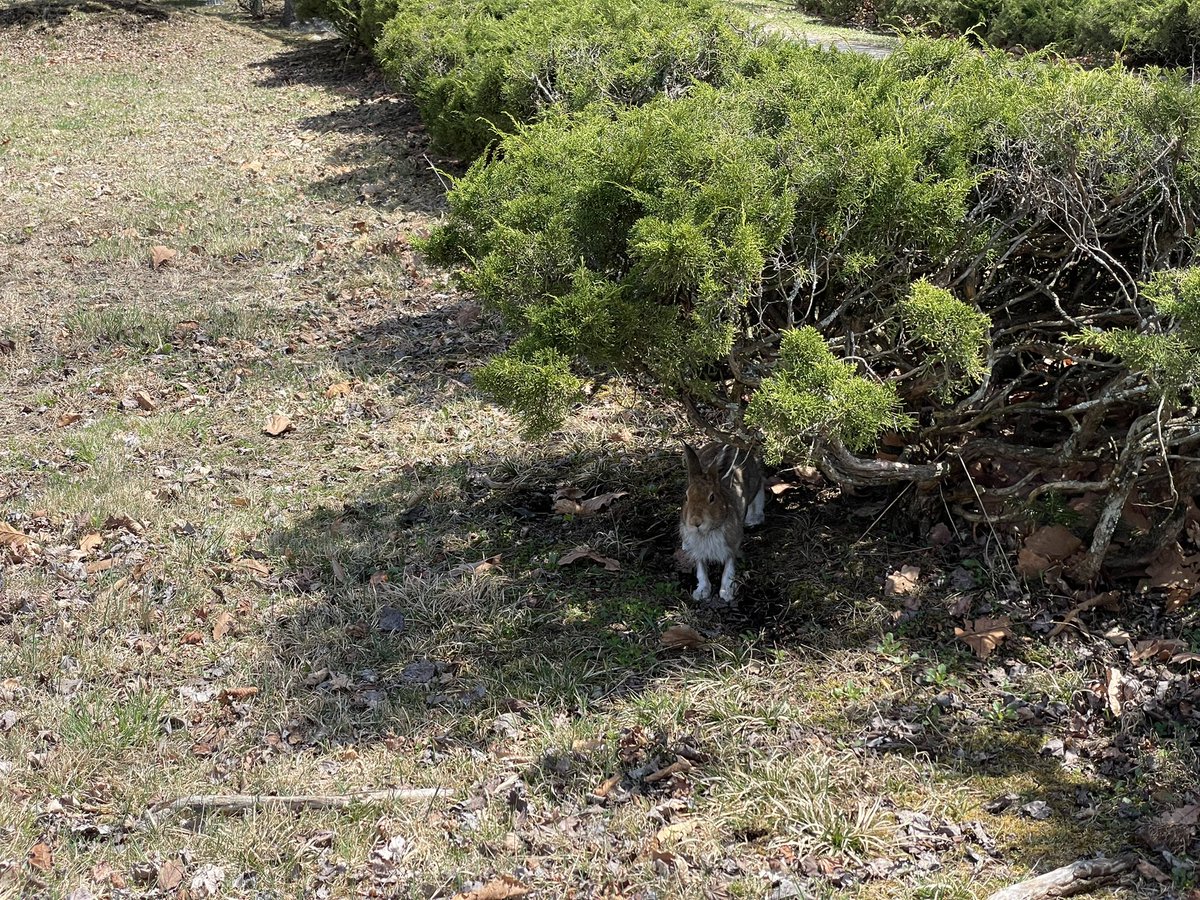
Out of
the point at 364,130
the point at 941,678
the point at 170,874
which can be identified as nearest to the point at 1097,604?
the point at 941,678

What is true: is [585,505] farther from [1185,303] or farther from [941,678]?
[1185,303]

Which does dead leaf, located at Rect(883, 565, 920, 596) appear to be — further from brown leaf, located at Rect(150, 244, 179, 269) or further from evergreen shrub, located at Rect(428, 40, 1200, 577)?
brown leaf, located at Rect(150, 244, 179, 269)

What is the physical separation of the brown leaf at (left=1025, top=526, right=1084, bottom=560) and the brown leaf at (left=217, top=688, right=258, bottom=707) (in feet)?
12.0

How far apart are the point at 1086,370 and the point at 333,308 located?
648cm

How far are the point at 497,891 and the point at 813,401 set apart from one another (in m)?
2.07

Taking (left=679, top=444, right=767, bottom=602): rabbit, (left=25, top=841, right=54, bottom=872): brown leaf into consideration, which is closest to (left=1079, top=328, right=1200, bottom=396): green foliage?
(left=679, top=444, right=767, bottom=602): rabbit

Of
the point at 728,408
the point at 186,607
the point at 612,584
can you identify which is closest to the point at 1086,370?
the point at 728,408

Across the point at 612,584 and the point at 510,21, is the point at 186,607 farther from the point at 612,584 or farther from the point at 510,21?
the point at 510,21

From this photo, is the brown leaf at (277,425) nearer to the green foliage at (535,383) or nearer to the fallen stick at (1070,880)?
the green foliage at (535,383)

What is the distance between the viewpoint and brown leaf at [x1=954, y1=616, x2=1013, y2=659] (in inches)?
196

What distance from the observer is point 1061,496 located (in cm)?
525

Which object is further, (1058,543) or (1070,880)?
→ (1058,543)

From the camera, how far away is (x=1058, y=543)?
17.2ft

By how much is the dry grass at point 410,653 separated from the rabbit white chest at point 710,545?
0.78 ft
